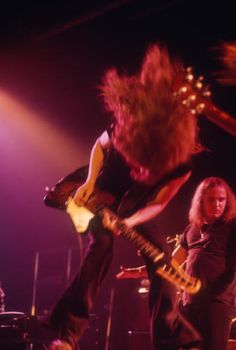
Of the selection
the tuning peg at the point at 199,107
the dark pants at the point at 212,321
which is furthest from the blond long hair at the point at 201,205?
the tuning peg at the point at 199,107

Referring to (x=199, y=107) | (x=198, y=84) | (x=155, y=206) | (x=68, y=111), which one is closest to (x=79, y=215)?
(x=155, y=206)

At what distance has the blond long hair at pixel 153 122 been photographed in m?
4.42

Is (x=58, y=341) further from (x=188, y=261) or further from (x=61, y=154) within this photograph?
(x=61, y=154)

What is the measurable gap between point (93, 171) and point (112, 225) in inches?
22.0

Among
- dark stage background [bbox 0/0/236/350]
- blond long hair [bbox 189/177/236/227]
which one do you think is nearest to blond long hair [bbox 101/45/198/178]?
blond long hair [bbox 189/177/236/227]

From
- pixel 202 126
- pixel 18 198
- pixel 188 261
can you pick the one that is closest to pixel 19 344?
pixel 188 261

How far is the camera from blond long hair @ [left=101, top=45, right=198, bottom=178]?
4.42 m

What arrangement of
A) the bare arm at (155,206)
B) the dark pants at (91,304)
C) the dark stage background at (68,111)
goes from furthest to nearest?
1. the dark stage background at (68,111)
2. the bare arm at (155,206)
3. the dark pants at (91,304)

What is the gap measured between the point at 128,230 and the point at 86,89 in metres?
7.59

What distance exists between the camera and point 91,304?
4051 mm

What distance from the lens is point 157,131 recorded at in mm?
4578

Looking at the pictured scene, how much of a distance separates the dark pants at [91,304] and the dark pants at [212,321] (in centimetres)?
132

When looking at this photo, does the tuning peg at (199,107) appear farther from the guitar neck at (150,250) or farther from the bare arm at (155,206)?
the guitar neck at (150,250)

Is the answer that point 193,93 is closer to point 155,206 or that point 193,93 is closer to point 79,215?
point 155,206
